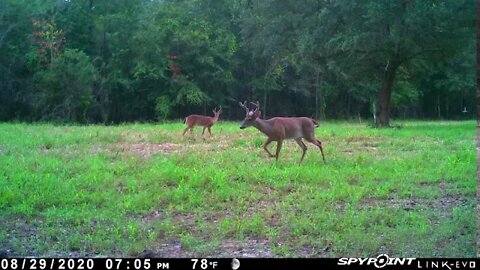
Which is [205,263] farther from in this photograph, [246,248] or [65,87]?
[65,87]

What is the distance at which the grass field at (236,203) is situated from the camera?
5719 millimetres

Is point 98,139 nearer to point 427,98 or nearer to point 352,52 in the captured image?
point 352,52

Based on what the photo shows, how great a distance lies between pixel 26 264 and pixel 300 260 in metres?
2.17

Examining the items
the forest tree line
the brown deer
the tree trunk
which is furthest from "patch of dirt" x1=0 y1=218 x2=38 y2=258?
the tree trunk

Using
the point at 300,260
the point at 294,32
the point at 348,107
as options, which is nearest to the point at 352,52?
the point at 294,32

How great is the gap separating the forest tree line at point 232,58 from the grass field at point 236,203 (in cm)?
1060

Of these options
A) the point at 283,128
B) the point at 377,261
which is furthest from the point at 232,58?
the point at 377,261

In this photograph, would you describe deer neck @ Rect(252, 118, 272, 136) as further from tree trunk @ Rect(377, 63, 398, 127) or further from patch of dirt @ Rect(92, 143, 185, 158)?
tree trunk @ Rect(377, 63, 398, 127)

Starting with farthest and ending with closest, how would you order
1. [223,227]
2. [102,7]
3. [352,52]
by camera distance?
[102,7] → [352,52] → [223,227]

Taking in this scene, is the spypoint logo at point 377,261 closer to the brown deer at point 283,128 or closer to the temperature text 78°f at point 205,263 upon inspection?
the temperature text 78°f at point 205,263

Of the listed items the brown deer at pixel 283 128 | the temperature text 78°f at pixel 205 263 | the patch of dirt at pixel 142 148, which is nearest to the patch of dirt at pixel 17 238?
the temperature text 78°f at pixel 205 263

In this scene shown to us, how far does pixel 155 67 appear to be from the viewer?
3269 cm

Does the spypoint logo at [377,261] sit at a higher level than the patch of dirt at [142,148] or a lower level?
higher

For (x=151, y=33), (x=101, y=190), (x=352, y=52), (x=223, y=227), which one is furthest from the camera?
(x=151, y=33)
